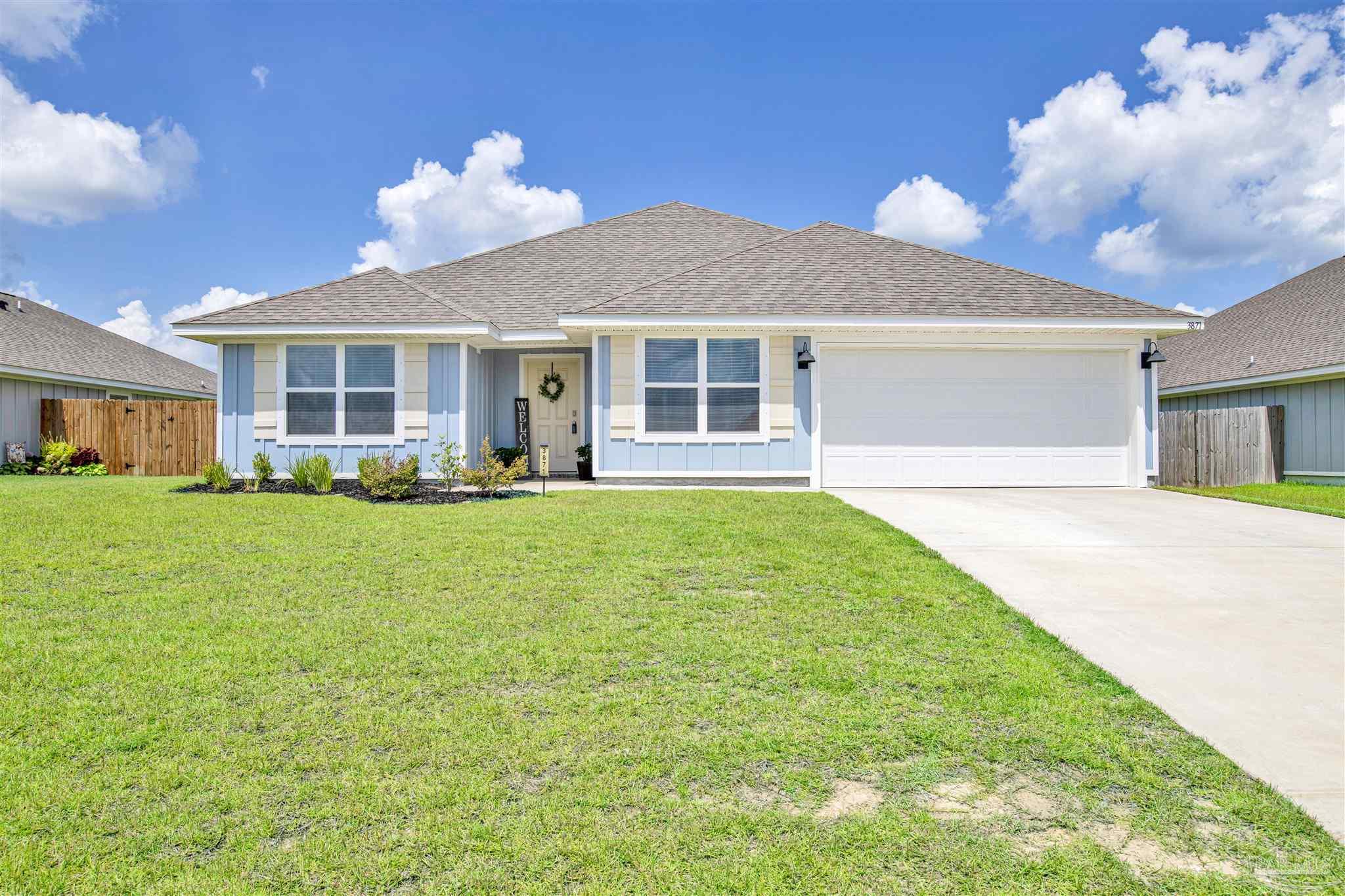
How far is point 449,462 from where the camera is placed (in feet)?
35.1

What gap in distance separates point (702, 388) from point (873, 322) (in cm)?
316

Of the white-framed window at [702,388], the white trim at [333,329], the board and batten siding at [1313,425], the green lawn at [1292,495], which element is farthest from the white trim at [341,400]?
the board and batten siding at [1313,425]

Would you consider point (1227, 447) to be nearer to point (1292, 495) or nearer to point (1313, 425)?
point (1313, 425)

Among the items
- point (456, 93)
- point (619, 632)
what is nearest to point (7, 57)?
point (456, 93)

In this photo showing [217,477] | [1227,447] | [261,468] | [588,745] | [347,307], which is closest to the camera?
[588,745]

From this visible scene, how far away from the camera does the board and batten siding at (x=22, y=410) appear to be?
15828 mm

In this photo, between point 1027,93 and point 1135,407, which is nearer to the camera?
point 1135,407

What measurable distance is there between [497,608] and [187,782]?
2259 millimetres

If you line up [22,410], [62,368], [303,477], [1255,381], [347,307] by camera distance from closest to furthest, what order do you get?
[303,477]
[347,307]
[1255,381]
[22,410]
[62,368]

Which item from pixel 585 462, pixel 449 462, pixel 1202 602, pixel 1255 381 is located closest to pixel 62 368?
pixel 449 462

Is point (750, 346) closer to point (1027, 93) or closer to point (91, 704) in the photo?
point (91, 704)

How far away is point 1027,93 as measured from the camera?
16953 millimetres

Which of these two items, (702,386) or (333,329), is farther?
(333,329)

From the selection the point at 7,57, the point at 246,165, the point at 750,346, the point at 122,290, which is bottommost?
the point at 750,346
